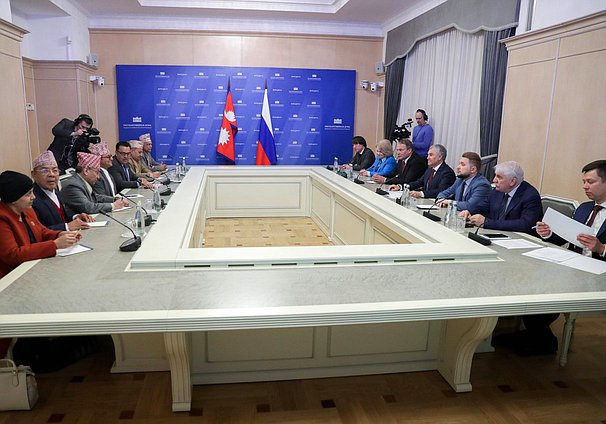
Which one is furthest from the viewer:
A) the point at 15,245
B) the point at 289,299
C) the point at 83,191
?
the point at 83,191

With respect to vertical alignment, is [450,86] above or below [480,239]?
above

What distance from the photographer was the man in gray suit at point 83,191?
11.5 feet

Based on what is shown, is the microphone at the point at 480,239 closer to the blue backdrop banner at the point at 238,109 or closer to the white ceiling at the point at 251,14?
the white ceiling at the point at 251,14

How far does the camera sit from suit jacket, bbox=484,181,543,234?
10.6 ft

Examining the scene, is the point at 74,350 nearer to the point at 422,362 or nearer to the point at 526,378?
the point at 422,362

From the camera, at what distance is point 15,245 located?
2344mm

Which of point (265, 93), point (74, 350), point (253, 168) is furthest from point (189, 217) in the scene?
point (265, 93)

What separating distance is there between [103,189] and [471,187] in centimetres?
323

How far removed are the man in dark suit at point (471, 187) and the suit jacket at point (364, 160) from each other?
2.86 meters

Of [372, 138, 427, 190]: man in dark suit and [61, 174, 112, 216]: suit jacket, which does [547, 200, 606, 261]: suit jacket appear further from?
[61, 174, 112, 216]: suit jacket

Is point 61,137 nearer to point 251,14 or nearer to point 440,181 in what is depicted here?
point 251,14

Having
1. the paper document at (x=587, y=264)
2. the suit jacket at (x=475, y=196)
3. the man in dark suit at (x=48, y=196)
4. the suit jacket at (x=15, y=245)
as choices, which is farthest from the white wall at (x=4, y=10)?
the paper document at (x=587, y=264)

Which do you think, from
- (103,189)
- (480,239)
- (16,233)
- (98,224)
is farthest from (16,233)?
(480,239)

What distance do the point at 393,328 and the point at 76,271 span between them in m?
1.61
